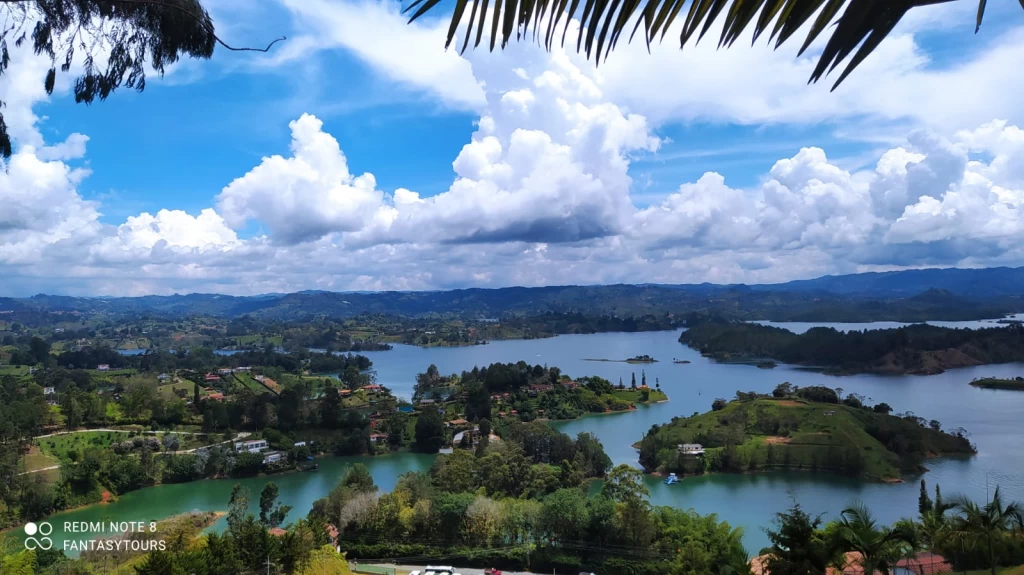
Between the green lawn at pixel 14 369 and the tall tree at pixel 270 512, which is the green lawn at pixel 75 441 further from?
the green lawn at pixel 14 369

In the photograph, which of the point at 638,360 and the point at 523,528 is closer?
the point at 523,528

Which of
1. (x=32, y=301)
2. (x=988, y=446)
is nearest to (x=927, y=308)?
(x=988, y=446)

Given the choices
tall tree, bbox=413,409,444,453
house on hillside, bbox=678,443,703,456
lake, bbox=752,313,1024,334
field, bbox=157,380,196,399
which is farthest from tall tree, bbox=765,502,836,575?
lake, bbox=752,313,1024,334

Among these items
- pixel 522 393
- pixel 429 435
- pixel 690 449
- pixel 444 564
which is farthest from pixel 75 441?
pixel 690 449

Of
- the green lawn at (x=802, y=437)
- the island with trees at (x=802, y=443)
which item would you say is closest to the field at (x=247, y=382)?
the island with trees at (x=802, y=443)

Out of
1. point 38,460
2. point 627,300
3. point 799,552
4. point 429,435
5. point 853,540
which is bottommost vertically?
point 429,435

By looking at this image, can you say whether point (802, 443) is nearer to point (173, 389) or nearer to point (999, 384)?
point (999, 384)

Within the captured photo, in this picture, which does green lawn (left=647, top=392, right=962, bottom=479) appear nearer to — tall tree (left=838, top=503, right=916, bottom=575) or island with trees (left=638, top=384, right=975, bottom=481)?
island with trees (left=638, top=384, right=975, bottom=481)
